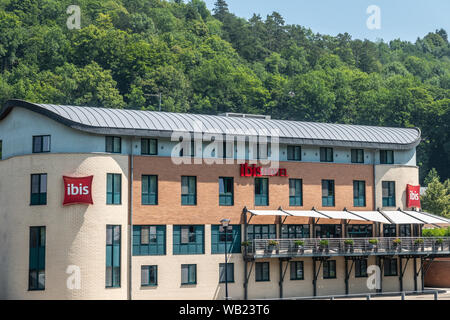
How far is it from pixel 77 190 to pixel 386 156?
85.6 feet

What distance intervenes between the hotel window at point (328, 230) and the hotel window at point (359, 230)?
91cm

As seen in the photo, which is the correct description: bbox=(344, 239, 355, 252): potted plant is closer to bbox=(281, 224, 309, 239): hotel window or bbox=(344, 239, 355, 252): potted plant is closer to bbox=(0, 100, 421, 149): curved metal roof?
bbox=(281, 224, 309, 239): hotel window

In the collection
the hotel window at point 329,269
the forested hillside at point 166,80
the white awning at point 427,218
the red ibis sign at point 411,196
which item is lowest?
the hotel window at point 329,269

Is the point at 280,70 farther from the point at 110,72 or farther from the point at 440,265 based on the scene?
the point at 440,265

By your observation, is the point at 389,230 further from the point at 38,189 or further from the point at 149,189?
the point at 38,189

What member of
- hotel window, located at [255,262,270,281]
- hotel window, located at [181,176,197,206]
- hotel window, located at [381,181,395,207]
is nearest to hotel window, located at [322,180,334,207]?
hotel window, located at [381,181,395,207]

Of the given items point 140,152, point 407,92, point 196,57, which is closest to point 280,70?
point 196,57

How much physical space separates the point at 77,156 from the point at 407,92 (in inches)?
4120

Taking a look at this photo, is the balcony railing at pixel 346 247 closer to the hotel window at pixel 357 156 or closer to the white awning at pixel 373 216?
the white awning at pixel 373 216

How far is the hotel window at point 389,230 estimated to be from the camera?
2427 inches

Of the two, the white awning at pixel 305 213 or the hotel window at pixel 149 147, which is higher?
the hotel window at pixel 149 147

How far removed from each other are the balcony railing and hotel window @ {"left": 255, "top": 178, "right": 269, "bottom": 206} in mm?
3198

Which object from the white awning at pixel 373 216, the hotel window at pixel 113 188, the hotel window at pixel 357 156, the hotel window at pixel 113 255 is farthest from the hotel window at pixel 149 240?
the hotel window at pixel 357 156
